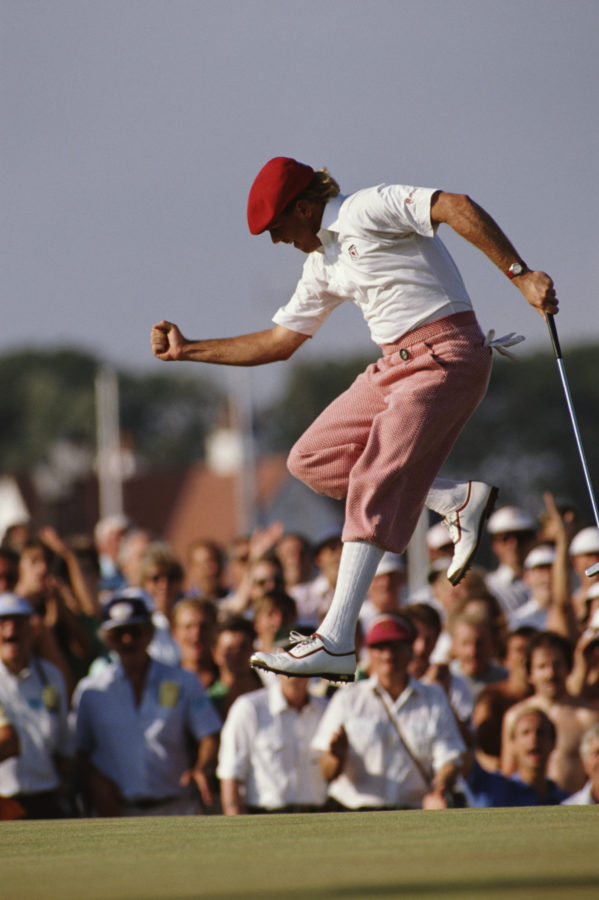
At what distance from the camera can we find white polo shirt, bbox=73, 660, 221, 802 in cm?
812

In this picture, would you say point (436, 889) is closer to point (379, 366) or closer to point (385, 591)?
point (379, 366)

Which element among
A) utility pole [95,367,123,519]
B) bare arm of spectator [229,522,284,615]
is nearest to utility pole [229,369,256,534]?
utility pole [95,367,123,519]

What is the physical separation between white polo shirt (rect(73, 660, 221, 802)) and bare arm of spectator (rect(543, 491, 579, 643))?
2.37 m

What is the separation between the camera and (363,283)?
5.70m

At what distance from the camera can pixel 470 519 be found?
20.0 feet

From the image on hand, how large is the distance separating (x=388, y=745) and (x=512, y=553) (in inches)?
121

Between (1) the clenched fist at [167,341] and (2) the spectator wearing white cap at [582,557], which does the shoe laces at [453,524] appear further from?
(2) the spectator wearing white cap at [582,557]

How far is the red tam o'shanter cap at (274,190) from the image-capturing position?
5645 millimetres

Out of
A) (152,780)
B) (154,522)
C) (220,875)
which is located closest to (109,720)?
(152,780)

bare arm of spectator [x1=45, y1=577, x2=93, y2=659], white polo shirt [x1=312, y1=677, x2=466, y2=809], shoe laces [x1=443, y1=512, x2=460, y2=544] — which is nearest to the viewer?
shoe laces [x1=443, y1=512, x2=460, y2=544]

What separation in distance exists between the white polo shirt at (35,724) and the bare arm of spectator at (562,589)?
3135mm

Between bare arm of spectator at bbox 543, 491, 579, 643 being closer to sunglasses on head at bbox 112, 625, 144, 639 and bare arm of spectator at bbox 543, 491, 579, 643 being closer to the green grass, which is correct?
sunglasses on head at bbox 112, 625, 144, 639

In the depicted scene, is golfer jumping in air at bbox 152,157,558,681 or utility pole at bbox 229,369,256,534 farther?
utility pole at bbox 229,369,256,534

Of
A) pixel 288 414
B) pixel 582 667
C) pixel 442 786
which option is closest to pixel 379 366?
pixel 442 786
